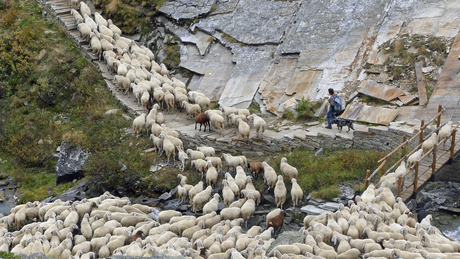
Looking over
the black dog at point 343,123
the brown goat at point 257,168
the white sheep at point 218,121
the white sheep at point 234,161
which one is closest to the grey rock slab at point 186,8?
the white sheep at point 218,121

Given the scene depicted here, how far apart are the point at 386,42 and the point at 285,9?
18.3 feet

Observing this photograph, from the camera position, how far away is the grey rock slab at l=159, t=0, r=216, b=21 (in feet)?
85.0

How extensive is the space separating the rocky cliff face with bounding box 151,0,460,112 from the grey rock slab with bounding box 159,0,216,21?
0.05m

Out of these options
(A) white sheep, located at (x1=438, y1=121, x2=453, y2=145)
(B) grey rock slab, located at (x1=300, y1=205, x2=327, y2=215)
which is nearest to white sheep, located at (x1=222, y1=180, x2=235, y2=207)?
(B) grey rock slab, located at (x1=300, y1=205, x2=327, y2=215)

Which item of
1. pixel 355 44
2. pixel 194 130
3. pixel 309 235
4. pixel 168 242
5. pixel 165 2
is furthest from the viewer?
pixel 165 2

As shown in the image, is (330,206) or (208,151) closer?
(330,206)

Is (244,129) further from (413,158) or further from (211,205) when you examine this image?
(413,158)

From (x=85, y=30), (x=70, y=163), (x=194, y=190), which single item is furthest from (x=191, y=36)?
(x=194, y=190)

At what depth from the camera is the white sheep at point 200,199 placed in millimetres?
15289

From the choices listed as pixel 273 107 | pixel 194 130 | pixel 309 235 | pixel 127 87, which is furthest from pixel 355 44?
pixel 309 235

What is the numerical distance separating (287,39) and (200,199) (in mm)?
10127

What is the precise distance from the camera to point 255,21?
24406mm

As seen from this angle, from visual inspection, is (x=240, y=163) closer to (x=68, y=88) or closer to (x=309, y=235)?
(x=309, y=235)

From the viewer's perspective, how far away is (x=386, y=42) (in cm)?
2034
